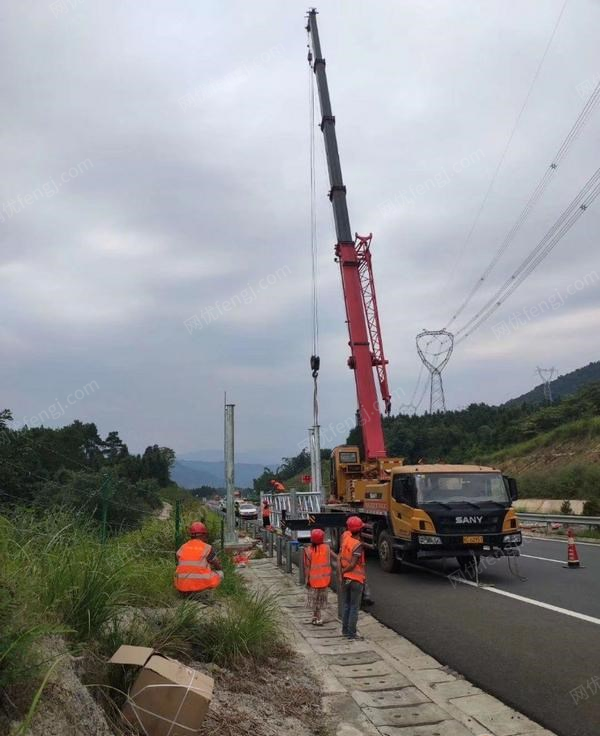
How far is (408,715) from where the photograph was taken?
5504 mm

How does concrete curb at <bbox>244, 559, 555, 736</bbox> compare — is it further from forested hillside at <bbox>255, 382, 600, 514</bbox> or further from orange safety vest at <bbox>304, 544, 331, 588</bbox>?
forested hillside at <bbox>255, 382, 600, 514</bbox>

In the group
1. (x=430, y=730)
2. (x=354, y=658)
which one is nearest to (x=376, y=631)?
(x=354, y=658)

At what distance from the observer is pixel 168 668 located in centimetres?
441

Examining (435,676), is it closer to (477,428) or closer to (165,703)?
(165,703)

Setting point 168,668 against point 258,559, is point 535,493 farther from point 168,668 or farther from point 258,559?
point 168,668

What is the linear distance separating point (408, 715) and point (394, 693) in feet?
1.86

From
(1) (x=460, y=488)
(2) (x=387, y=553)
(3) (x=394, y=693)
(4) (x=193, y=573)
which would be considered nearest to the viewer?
(3) (x=394, y=693)

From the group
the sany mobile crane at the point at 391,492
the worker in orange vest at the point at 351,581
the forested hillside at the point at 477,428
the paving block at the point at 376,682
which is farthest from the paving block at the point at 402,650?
the forested hillside at the point at 477,428

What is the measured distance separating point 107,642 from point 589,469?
33620mm

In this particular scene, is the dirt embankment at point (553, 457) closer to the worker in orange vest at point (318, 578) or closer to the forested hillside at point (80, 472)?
the forested hillside at point (80, 472)

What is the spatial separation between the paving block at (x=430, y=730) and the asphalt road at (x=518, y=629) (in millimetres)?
754

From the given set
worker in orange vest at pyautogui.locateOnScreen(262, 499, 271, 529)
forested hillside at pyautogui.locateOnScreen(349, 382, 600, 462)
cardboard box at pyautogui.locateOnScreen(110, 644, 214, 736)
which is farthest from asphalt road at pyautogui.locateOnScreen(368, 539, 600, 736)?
forested hillside at pyautogui.locateOnScreen(349, 382, 600, 462)

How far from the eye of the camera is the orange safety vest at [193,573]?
7582 mm

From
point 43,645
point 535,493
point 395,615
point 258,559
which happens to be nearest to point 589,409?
point 535,493
